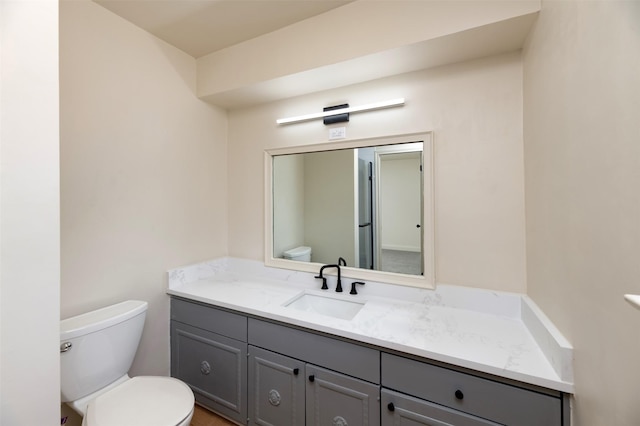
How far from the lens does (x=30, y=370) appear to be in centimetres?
76

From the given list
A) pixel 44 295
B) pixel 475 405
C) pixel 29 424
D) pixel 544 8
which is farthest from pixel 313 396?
pixel 544 8

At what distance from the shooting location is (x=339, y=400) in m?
1.30

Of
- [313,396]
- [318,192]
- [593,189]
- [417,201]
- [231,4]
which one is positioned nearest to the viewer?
[593,189]

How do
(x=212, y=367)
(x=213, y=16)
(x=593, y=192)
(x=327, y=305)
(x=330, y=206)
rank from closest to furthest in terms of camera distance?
(x=593, y=192) < (x=213, y=16) < (x=212, y=367) < (x=327, y=305) < (x=330, y=206)

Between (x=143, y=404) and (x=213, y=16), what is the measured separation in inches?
85.2

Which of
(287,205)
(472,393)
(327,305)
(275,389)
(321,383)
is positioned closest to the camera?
(472,393)

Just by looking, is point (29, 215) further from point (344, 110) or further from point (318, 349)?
point (344, 110)

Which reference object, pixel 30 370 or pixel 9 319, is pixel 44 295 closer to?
pixel 9 319

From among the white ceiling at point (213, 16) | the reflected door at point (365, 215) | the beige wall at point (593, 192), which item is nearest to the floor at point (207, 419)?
the reflected door at point (365, 215)

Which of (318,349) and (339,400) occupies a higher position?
(318,349)

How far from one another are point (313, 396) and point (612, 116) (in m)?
1.60

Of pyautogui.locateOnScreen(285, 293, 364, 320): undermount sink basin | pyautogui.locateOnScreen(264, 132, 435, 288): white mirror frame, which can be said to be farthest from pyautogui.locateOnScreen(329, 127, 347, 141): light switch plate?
pyautogui.locateOnScreen(285, 293, 364, 320): undermount sink basin

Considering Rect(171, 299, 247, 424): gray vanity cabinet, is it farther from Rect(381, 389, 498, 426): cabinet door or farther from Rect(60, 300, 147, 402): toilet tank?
Rect(381, 389, 498, 426): cabinet door

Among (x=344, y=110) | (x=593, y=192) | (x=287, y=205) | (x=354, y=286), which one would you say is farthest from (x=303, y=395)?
(x=344, y=110)
